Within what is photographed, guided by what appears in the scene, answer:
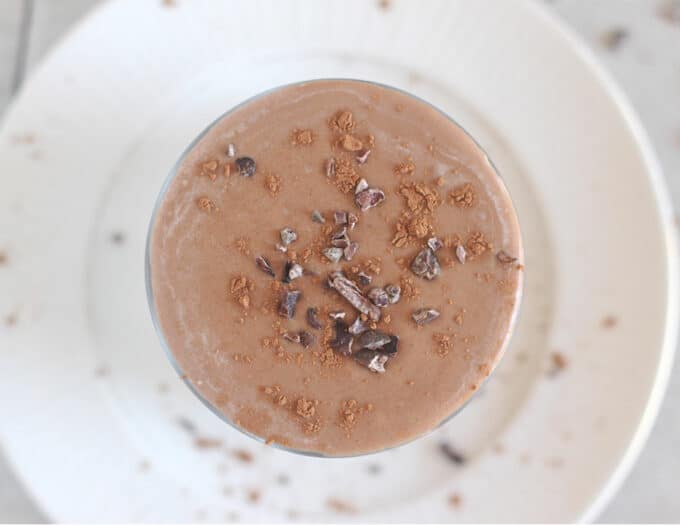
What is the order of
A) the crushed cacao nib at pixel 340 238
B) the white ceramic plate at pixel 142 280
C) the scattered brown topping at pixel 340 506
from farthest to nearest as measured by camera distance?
the scattered brown topping at pixel 340 506 < the white ceramic plate at pixel 142 280 < the crushed cacao nib at pixel 340 238

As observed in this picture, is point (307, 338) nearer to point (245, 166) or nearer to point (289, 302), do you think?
point (289, 302)

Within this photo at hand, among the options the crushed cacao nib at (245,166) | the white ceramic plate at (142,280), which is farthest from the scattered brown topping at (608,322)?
the crushed cacao nib at (245,166)

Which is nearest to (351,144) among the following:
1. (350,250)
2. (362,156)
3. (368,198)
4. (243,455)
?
(362,156)

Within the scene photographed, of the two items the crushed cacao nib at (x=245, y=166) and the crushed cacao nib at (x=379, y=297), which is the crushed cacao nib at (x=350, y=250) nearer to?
the crushed cacao nib at (x=379, y=297)

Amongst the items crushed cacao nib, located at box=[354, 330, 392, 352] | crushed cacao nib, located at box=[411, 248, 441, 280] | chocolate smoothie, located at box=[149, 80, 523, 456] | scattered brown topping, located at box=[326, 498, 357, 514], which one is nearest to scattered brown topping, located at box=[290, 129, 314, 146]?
chocolate smoothie, located at box=[149, 80, 523, 456]

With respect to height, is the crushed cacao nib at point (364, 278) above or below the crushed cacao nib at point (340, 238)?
below

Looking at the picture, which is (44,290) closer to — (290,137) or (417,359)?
(290,137)

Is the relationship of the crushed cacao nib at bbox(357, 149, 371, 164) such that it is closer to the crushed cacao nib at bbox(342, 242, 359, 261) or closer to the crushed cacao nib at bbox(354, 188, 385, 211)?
the crushed cacao nib at bbox(354, 188, 385, 211)
